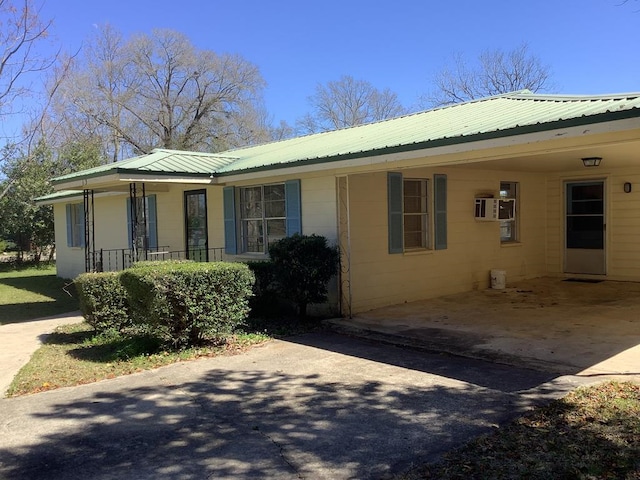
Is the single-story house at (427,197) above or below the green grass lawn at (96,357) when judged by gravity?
above

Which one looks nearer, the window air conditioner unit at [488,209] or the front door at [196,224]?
the window air conditioner unit at [488,209]

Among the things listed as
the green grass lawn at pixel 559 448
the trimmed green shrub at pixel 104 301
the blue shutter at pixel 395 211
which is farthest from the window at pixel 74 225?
the green grass lawn at pixel 559 448

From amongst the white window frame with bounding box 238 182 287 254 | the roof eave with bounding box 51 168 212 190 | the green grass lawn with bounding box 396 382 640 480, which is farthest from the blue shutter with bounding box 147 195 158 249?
the green grass lawn with bounding box 396 382 640 480

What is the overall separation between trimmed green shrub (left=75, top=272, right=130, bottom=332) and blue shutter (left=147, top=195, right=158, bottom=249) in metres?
5.19

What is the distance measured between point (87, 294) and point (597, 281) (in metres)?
10.4

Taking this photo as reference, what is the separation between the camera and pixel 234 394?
5082mm

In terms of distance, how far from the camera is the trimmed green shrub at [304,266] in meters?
8.23

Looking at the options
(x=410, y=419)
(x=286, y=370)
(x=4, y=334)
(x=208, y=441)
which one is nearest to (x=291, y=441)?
(x=208, y=441)

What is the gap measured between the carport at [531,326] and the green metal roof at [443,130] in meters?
2.49

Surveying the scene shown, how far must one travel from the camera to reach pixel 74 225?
17.1 m

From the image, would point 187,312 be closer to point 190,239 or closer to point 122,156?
point 190,239

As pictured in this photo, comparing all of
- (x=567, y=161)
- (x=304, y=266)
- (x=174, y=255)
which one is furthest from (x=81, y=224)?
(x=567, y=161)

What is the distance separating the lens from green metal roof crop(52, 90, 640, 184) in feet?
17.5

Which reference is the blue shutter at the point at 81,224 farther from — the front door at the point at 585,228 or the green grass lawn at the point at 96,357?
the front door at the point at 585,228
